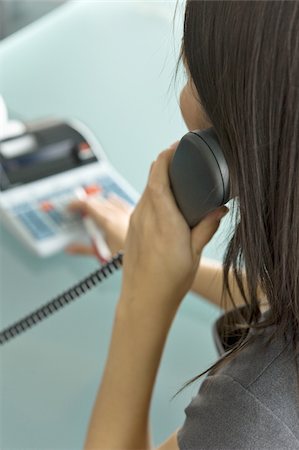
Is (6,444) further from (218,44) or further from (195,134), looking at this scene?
(218,44)

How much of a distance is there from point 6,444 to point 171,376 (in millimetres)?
213

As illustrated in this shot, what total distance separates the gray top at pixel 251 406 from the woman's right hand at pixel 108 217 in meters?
0.38

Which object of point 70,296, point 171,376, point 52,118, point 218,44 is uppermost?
point 218,44

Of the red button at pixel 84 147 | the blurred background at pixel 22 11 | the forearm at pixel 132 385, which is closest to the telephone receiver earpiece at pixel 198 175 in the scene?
the forearm at pixel 132 385

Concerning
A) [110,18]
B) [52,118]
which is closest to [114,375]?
[52,118]

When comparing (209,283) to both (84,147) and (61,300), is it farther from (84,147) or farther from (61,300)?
(84,147)

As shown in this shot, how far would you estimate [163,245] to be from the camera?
77 cm

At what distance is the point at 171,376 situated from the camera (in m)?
0.90

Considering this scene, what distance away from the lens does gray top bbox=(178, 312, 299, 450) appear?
23.9 inches

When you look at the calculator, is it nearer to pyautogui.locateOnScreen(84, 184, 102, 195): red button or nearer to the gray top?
pyautogui.locateOnScreen(84, 184, 102, 195): red button

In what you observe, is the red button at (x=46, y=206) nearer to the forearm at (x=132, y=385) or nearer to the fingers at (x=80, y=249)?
the fingers at (x=80, y=249)

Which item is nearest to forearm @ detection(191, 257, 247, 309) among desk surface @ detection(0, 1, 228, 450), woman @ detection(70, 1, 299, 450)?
desk surface @ detection(0, 1, 228, 450)

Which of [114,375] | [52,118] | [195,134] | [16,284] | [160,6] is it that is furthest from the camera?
[160,6]

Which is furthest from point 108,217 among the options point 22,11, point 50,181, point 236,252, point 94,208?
point 22,11
